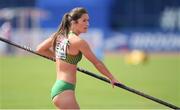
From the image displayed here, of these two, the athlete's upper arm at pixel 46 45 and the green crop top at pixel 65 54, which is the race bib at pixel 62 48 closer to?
the green crop top at pixel 65 54

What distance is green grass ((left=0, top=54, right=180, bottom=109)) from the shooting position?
16141 mm

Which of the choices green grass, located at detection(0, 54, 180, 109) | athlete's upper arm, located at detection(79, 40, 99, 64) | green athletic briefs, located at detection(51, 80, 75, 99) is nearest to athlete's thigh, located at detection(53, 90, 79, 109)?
green athletic briefs, located at detection(51, 80, 75, 99)

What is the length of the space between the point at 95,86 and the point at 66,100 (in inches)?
484

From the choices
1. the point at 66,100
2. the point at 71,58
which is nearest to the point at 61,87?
the point at 66,100

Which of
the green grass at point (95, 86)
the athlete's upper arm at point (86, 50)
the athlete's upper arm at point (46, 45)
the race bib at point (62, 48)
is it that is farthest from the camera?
the green grass at point (95, 86)

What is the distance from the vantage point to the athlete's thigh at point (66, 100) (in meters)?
8.48

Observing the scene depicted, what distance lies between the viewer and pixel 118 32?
38094 mm

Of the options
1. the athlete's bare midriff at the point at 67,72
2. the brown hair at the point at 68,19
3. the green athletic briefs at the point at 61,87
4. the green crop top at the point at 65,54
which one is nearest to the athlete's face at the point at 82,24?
the brown hair at the point at 68,19

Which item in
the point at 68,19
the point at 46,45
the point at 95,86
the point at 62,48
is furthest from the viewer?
the point at 95,86

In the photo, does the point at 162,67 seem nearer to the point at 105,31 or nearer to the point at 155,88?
the point at 155,88

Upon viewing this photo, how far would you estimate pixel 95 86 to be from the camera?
20766 millimetres

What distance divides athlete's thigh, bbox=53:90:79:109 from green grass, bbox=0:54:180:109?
6.44 metres

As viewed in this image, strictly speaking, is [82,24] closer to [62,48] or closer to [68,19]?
[68,19]

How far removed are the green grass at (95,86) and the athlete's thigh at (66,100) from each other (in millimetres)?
6441
